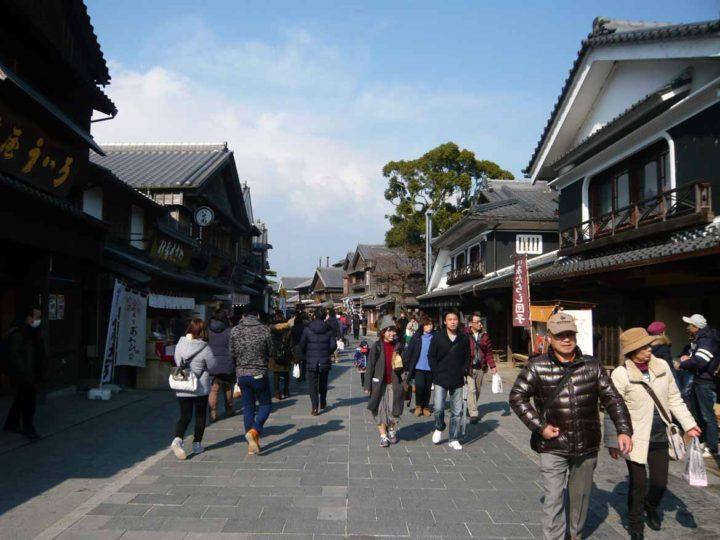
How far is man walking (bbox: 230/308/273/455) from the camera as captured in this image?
6.85 metres

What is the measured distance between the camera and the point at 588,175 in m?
14.0

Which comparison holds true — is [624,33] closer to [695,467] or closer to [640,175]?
[640,175]

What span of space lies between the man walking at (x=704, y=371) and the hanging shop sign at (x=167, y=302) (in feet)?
40.8

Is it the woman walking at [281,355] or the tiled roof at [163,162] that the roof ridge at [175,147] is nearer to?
the tiled roof at [163,162]

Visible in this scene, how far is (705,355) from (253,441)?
5.87 meters

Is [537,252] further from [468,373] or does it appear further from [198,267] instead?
[468,373]

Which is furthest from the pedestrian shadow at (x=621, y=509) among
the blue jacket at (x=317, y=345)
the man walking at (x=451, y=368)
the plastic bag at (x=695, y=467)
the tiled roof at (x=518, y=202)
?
the tiled roof at (x=518, y=202)

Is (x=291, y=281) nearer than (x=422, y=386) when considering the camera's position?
No

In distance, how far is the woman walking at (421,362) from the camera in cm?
830

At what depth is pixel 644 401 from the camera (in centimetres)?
438

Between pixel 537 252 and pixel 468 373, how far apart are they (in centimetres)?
1732

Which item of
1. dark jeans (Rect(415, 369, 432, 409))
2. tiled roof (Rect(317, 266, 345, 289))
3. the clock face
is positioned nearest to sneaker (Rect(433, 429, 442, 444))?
dark jeans (Rect(415, 369, 432, 409))

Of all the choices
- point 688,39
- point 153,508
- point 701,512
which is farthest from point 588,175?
point 153,508

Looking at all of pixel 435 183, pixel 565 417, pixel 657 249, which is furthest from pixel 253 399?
pixel 435 183
